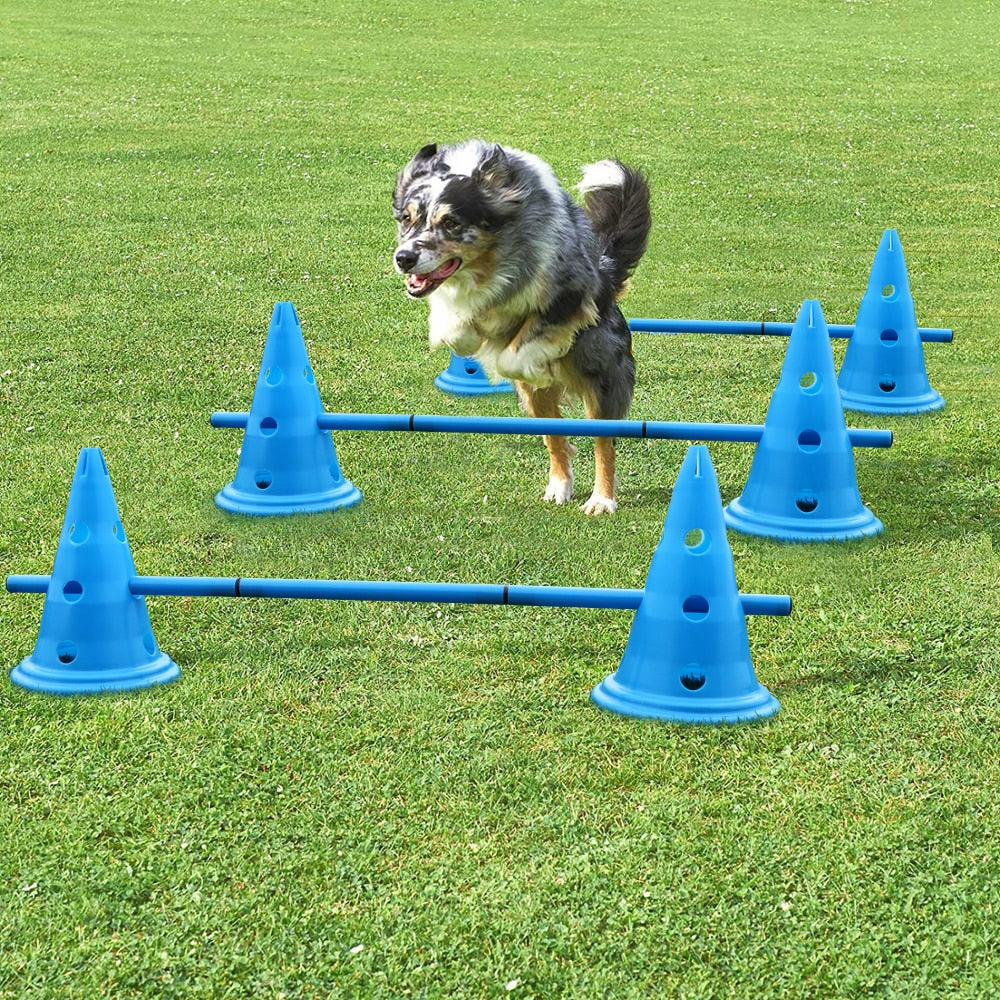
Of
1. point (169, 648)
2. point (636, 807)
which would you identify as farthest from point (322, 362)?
point (636, 807)

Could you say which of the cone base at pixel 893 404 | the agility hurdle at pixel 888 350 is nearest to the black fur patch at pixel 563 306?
the agility hurdle at pixel 888 350

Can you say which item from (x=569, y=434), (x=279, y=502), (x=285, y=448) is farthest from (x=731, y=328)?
(x=279, y=502)

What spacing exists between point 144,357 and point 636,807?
5.72 metres

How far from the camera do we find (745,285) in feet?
35.7

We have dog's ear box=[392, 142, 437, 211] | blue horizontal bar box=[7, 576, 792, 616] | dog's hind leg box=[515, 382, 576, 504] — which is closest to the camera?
blue horizontal bar box=[7, 576, 792, 616]

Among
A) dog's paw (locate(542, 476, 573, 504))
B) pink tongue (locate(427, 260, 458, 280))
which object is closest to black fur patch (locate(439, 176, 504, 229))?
pink tongue (locate(427, 260, 458, 280))

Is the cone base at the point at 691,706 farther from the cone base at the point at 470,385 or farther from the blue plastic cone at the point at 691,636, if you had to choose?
the cone base at the point at 470,385

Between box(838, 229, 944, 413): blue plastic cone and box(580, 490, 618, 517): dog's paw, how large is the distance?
6.77 feet

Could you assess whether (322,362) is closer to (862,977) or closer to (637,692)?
(637,692)

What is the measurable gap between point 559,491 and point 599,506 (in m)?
0.26

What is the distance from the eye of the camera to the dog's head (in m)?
6.06

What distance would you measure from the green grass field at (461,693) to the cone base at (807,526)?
0.09 meters

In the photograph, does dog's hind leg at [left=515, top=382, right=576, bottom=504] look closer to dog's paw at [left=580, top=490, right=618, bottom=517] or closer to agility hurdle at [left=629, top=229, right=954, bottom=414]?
dog's paw at [left=580, top=490, right=618, bottom=517]

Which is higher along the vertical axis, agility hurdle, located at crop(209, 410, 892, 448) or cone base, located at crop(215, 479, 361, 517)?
agility hurdle, located at crop(209, 410, 892, 448)
